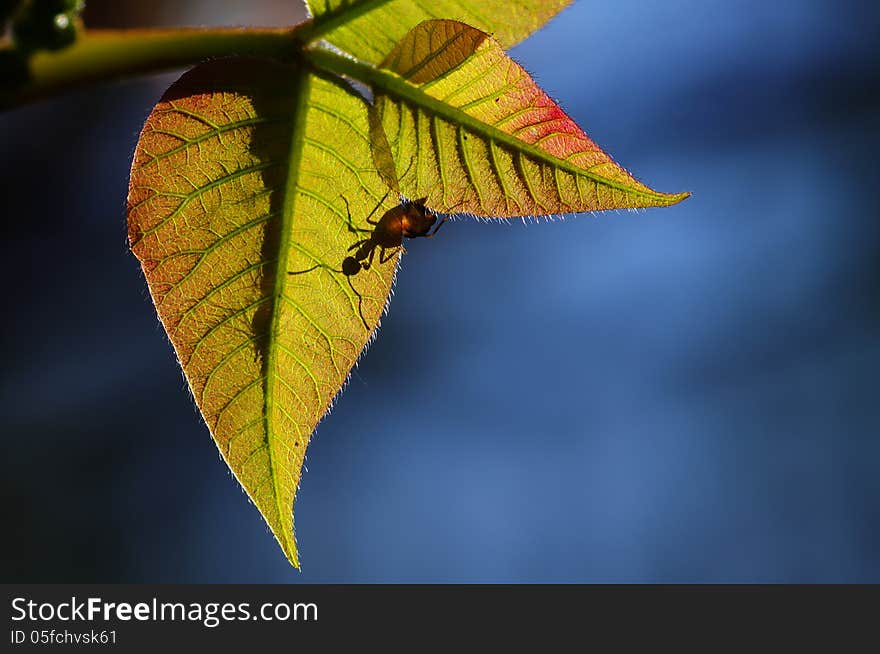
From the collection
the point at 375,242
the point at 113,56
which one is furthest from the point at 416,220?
the point at 113,56

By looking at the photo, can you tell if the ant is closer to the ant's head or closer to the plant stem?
the ant's head

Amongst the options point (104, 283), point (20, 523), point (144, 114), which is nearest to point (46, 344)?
point (104, 283)

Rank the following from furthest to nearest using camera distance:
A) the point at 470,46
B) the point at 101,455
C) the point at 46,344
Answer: the point at 101,455 → the point at 46,344 → the point at 470,46

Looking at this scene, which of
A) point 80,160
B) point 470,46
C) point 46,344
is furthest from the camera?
point 46,344

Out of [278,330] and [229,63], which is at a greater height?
[229,63]

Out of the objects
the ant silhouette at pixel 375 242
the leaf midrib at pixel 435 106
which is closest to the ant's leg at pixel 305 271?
the ant silhouette at pixel 375 242

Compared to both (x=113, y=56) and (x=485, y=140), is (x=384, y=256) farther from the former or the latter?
(x=113, y=56)

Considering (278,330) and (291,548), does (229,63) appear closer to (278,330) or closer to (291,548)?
(278,330)
